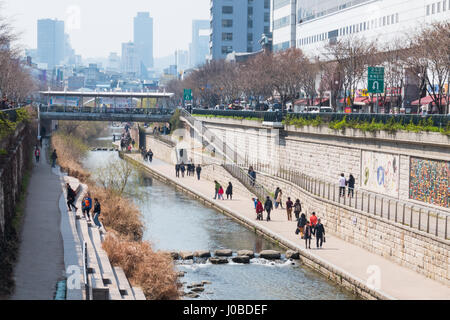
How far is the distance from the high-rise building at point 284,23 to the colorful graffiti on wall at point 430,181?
7232 cm

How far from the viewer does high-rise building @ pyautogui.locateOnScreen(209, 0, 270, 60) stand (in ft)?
609

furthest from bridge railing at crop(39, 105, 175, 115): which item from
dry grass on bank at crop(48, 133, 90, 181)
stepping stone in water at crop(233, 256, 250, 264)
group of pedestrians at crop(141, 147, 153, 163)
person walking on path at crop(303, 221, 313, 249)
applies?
person walking on path at crop(303, 221, 313, 249)

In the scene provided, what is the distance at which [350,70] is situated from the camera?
6544 cm

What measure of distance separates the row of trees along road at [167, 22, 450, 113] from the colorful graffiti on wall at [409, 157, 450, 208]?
10.7 metres

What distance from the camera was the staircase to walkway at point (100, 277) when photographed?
22.7 m

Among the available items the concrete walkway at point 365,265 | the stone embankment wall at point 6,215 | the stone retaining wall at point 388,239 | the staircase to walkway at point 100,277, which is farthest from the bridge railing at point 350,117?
the stone embankment wall at point 6,215

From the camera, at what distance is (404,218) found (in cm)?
3422

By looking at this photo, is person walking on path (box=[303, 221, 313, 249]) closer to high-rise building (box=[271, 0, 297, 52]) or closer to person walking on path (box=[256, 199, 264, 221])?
person walking on path (box=[256, 199, 264, 221])

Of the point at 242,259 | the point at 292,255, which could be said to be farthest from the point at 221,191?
the point at 292,255

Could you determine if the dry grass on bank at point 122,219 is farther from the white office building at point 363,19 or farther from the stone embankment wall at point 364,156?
the white office building at point 363,19

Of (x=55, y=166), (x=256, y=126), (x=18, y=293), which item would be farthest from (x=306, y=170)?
(x=18, y=293)

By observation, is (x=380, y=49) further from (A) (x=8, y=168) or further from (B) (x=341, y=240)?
(A) (x=8, y=168)

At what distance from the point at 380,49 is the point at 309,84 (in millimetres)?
8999
